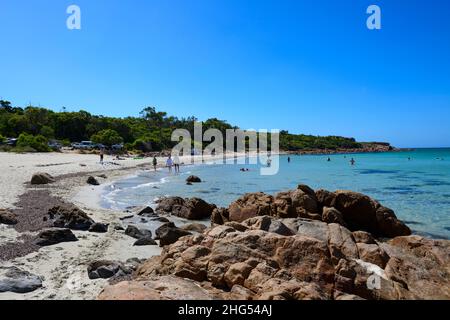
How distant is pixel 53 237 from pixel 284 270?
715 centimetres

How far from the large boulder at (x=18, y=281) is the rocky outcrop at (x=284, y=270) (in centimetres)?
198

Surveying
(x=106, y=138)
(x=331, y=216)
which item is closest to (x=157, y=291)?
(x=331, y=216)

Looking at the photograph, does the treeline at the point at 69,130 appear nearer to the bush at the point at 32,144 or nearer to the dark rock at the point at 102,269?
the bush at the point at 32,144

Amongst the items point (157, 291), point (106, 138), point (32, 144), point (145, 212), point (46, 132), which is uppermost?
point (46, 132)

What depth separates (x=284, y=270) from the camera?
19.9 ft

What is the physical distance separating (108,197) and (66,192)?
2606mm

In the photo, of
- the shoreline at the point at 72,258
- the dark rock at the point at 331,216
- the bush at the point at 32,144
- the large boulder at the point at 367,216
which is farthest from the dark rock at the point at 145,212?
the bush at the point at 32,144

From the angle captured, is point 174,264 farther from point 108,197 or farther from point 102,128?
point 102,128

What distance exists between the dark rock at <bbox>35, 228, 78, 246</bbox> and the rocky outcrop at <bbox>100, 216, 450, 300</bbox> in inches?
157

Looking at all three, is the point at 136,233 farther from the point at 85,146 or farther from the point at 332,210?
the point at 85,146

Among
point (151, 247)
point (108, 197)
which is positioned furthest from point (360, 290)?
point (108, 197)

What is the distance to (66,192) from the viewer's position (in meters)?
21.2

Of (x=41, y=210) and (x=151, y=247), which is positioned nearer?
(x=151, y=247)
